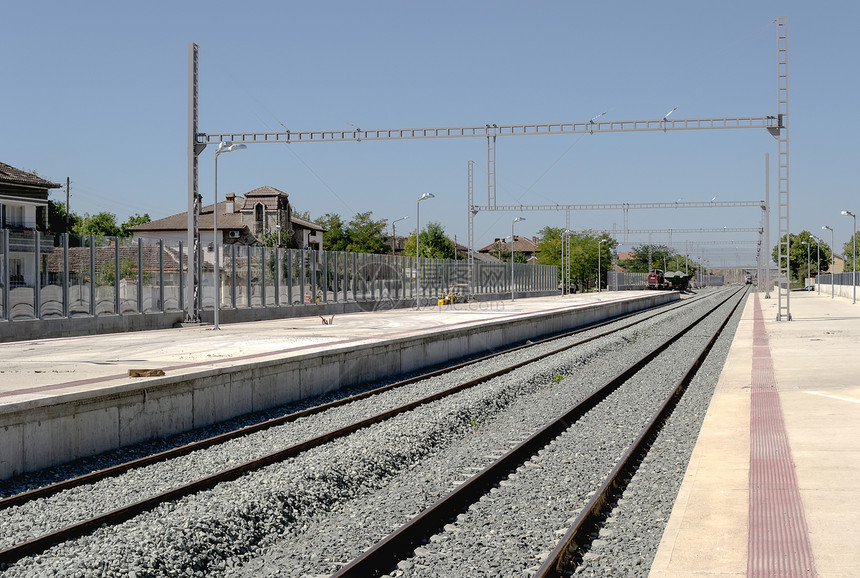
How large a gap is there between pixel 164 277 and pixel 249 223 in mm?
71442

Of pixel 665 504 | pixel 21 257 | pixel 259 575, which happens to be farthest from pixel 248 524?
pixel 21 257

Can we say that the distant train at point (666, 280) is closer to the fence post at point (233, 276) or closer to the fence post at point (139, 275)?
the fence post at point (233, 276)

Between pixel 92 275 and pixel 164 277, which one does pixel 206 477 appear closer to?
pixel 92 275

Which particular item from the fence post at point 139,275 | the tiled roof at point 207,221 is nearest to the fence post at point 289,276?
the fence post at point 139,275

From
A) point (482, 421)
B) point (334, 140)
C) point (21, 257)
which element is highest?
point (334, 140)

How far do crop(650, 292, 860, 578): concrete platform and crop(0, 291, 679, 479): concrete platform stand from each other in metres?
7.22

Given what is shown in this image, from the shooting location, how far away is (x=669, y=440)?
11.8m

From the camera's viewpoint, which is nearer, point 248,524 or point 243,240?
point 248,524

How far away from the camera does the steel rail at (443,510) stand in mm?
6382

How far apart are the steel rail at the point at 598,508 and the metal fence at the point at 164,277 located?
55.9ft

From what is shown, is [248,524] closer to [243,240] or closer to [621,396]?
[621,396]

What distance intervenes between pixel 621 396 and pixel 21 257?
15.7 meters

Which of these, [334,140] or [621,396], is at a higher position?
[334,140]

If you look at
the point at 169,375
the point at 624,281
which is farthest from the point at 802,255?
the point at 169,375
